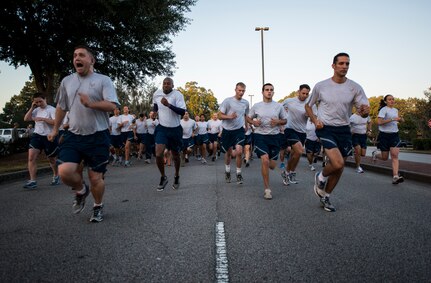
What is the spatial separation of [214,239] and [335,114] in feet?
9.18

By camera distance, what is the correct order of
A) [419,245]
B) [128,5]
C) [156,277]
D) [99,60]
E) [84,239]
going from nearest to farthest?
[156,277] → [419,245] → [84,239] → [128,5] → [99,60]

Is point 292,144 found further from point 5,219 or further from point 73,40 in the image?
point 73,40

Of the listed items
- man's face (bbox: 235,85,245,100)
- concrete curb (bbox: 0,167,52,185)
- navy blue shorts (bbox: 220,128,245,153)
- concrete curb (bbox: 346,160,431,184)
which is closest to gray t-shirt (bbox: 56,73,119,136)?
man's face (bbox: 235,85,245,100)

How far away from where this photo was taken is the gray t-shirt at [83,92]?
4.21 metres

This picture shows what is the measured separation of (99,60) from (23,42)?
3.93 metres

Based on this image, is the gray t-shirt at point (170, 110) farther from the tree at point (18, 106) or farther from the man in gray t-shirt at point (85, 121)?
the tree at point (18, 106)

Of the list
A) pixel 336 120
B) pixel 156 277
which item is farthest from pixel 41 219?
pixel 336 120

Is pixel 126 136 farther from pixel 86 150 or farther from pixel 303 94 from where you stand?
→ pixel 86 150

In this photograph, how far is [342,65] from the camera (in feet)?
16.3

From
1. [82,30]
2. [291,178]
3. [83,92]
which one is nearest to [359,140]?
[291,178]

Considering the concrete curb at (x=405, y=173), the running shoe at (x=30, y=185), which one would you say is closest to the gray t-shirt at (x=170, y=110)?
the running shoe at (x=30, y=185)

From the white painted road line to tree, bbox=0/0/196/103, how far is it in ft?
43.0

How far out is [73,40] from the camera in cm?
1611

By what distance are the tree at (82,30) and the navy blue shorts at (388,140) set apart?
11583 millimetres
